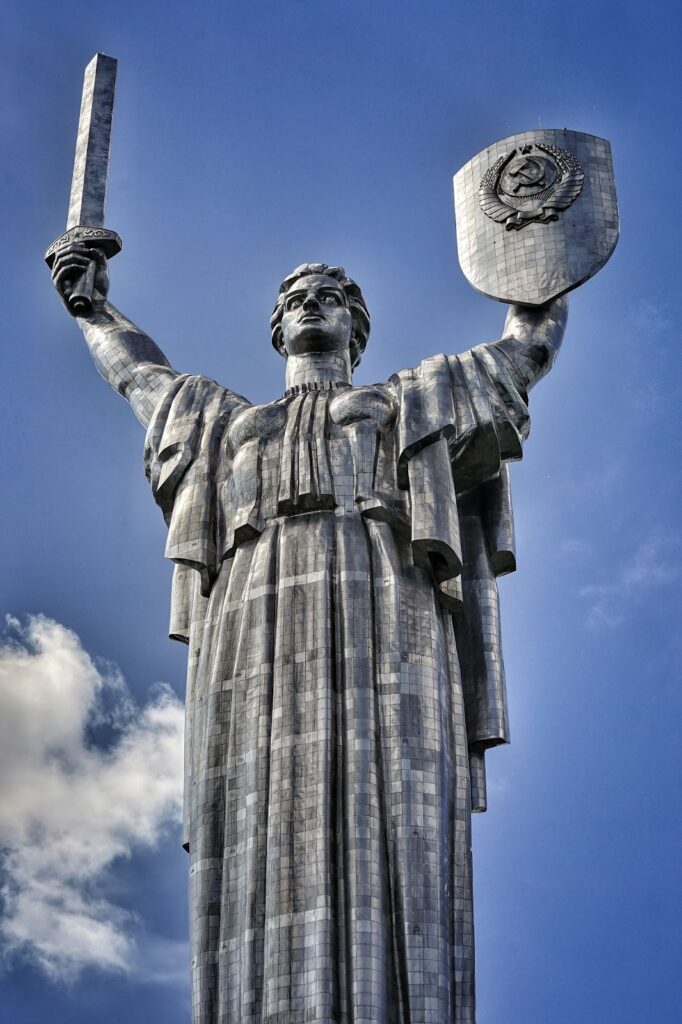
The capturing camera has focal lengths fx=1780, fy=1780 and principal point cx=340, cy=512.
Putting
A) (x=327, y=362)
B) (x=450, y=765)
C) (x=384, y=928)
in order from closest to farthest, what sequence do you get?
(x=384, y=928) → (x=450, y=765) → (x=327, y=362)

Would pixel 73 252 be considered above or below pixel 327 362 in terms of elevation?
above

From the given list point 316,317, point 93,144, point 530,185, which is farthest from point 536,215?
point 93,144

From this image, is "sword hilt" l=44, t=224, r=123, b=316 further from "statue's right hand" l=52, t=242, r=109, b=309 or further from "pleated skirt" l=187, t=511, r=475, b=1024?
"pleated skirt" l=187, t=511, r=475, b=1024

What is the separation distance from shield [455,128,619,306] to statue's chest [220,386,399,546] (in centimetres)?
154

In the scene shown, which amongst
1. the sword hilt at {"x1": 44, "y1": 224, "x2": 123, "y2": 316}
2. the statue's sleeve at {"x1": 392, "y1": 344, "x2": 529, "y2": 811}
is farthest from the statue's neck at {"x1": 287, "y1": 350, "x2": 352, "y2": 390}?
the sword hilt at {"x1": 44, "y1": 224, "x2": 123, "y2": 316}

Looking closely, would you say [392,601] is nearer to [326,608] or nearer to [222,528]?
[326,608]

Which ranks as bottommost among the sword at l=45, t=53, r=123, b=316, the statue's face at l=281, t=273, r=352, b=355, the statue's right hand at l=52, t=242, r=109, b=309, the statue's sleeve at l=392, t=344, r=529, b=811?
the statue's sleeve at l=392, t=344, r=529, b=811

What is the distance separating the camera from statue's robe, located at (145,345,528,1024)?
11.3 m

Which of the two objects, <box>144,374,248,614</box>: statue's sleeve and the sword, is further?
the sword

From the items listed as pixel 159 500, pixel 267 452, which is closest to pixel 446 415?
pixel 267 452

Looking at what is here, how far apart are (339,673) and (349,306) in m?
3.69

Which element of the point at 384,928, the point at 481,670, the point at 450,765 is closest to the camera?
the point at 384,928

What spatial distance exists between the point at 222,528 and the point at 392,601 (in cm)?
156

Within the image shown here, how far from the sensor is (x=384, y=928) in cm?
1125
